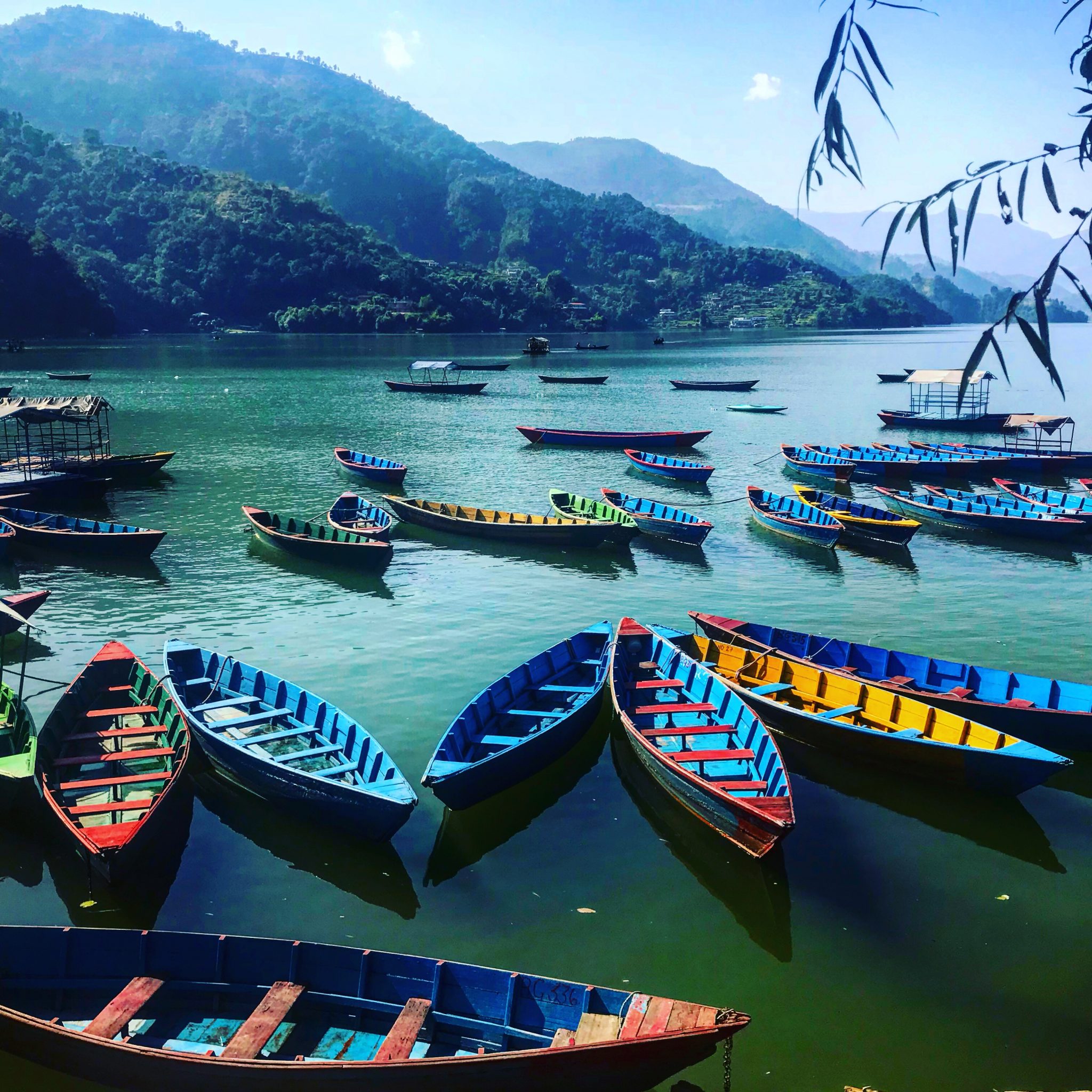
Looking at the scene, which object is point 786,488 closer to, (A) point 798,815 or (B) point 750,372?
(A) point 798,815

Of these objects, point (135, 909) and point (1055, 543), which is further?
point (1055, 543)

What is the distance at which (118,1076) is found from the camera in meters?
9.87

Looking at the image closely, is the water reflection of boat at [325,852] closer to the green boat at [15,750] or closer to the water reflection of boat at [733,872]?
the green boat at [15,750]

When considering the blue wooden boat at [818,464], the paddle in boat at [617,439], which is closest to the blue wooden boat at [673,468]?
the blue wooden boat at [818,464]

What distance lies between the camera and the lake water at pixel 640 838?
480 inches

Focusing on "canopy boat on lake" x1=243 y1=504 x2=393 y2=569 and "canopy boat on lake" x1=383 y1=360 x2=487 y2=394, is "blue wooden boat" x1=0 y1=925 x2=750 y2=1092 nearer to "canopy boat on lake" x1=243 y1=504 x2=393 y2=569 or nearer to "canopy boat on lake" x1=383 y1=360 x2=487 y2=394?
"canopy boat on lake" x1=243 y1=504 x2=393 y2=569

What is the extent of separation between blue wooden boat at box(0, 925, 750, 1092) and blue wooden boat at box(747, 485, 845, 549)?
2574cm

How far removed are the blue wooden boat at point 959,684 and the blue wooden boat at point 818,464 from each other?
2674 cm

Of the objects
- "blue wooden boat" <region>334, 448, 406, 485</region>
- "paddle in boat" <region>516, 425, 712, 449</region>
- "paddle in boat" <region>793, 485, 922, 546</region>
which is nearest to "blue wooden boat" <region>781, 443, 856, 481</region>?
"paddle in boat" <region>793, 485, 922, 546</region>

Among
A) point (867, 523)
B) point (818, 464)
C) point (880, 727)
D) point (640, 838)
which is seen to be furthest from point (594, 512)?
point (640, 838)

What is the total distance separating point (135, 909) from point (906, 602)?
2302 cm

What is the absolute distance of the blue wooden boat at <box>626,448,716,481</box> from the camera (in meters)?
47.5

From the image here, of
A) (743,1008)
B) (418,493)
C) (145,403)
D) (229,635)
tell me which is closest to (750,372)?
(145,403)

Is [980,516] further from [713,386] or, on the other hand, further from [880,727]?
[713,386]
